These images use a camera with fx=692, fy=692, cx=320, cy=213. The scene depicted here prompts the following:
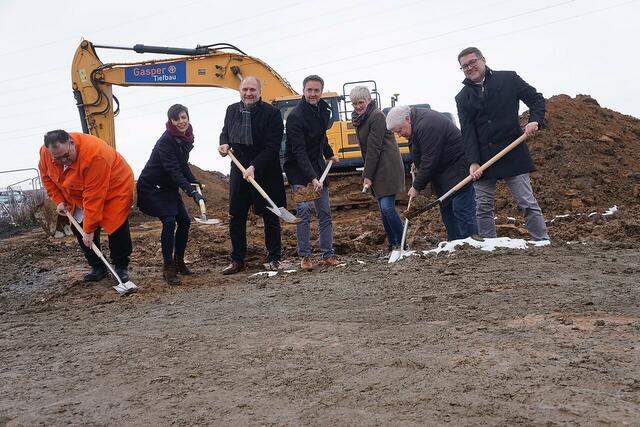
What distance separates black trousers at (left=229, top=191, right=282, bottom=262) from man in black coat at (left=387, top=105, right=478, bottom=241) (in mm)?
1411

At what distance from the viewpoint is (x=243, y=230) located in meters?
6.77

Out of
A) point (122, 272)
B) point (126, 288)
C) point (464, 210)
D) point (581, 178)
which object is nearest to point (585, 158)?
point (581, 178)

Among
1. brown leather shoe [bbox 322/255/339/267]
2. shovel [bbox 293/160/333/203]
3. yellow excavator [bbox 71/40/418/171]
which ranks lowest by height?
brown leather shoe [bbox 322/255/339/267]

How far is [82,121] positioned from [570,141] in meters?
9.74

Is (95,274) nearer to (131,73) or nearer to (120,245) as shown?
(120,245)

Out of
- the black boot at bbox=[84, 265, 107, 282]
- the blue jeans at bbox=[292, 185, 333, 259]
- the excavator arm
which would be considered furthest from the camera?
the excavator arm

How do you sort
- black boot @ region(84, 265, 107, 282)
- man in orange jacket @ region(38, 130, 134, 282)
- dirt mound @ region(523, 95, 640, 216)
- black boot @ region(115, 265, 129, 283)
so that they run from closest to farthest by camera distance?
man in orange jacket @ region(38, 130, 134, 282)
black boot @ region(115, 265, 129, 283)
black boot @ region(84, 265, 107, 282)
dirt mound @ region(523, 95, 640, 216)

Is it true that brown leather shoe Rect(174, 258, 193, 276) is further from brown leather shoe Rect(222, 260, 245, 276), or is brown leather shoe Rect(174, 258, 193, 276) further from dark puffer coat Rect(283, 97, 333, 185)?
dark puffer coat Rect(283, 97, 333, 185)

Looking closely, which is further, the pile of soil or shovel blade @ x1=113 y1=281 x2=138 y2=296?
the pile of soil

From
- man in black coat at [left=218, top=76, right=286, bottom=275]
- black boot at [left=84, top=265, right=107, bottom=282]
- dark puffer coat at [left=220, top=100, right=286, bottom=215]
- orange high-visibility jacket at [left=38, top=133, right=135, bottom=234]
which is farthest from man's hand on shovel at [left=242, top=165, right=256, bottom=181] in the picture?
black boot at [left=84, top=265, right=107, bottom=282]

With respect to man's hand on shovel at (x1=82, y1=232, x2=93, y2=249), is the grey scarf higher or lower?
higher

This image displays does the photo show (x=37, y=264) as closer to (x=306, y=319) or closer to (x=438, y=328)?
(x=306, y=319)

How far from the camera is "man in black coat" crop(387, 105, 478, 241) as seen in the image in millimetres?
6023

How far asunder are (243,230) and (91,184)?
1541 mm
